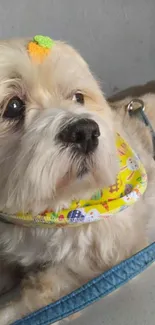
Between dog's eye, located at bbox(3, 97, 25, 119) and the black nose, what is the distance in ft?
0.52

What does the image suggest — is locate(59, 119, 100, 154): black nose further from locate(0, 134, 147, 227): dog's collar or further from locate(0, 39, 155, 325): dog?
locate(0, 134, 147, 227): dog's collar

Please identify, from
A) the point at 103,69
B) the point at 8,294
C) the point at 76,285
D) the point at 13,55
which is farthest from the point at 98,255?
the point at 103,69

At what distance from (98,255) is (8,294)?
0.21 m

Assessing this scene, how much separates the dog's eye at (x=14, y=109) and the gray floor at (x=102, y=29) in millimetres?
718

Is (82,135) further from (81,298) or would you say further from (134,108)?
(134,108)

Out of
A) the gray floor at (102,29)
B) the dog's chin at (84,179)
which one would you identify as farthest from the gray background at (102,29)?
the dog's chin at (84,179)

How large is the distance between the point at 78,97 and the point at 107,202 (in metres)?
0.23

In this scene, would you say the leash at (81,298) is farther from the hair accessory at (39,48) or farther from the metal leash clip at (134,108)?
the metal leash clip at (134,108)

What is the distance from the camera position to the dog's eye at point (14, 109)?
1068 mm

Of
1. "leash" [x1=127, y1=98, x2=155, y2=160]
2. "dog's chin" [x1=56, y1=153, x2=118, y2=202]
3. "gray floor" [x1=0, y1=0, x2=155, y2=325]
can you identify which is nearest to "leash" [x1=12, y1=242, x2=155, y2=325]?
"dog's chin" [x1=56, y1=153, x2=118, y2=202]

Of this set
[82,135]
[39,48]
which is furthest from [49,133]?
[39,48]

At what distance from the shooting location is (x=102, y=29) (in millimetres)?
1839

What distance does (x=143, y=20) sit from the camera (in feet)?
6.12

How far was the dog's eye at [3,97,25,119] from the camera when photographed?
1.07 m
